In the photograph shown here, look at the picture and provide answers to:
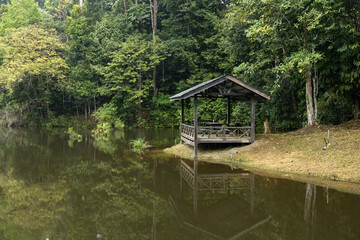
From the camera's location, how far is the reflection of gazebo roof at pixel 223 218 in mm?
6504

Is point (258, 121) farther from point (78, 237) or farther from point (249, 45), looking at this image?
point (78, 237)

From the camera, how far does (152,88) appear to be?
38156 mm

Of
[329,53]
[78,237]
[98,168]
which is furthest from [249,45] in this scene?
[78,237]

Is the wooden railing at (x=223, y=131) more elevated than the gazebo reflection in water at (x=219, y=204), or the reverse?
the wooden railing at (x=223, y=131)

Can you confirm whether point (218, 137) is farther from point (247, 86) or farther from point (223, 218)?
point (223, 218)

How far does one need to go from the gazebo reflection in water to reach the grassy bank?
1704 millimetres

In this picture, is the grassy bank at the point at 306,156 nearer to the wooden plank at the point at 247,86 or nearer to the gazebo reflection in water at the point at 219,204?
the gazebo reflection in water at the point at 219,204

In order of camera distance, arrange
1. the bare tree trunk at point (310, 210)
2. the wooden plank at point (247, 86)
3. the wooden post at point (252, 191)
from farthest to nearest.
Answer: the wooden plank at point (247, 86)
the wooden post at point (252, 191)
the bare tree trunk at point (310, 210)

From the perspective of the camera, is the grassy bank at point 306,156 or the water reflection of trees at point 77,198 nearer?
the water reflection of trees at point 77,198

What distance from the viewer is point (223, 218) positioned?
7258 millimetres

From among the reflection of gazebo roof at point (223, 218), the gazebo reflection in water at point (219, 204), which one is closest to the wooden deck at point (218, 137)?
the gazebo reflection in water at point (219, 204)

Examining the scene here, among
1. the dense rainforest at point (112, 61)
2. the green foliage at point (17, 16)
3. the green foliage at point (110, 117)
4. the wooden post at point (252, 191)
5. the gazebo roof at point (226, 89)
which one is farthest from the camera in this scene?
the green foliage at point (17, 16)

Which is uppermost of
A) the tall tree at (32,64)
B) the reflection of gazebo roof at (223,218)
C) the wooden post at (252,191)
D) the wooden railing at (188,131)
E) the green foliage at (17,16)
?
the green foliage at (17,16)

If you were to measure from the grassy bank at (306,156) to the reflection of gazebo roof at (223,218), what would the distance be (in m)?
3.83
